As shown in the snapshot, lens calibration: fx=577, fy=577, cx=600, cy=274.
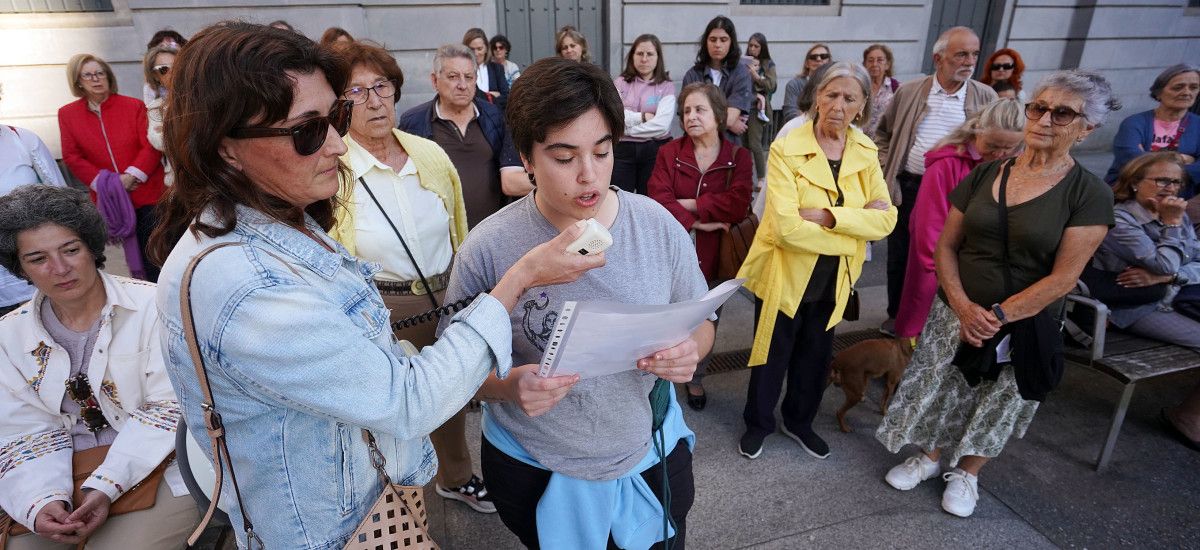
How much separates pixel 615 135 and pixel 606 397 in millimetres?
698

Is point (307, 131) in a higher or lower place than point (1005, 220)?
higher

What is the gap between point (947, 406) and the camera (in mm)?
2969

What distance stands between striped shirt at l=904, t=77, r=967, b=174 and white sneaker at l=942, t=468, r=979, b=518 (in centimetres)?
259

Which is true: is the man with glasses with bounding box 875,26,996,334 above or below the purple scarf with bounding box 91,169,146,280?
above

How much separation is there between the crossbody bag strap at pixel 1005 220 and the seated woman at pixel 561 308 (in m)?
1.68

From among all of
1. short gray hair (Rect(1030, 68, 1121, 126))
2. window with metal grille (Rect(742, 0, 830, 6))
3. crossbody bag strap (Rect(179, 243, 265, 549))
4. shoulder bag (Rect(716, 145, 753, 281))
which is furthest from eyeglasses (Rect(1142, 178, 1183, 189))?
window with metal grille (Rect(742, 0, 830, 6))

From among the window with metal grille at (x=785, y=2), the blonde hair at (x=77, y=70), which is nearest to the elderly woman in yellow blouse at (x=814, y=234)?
the blonde hair at (x=77, y=70)

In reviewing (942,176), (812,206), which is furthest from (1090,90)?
(942,176)

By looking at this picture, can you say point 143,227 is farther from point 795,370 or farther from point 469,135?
point 795,370

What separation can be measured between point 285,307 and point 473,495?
2.22 meters

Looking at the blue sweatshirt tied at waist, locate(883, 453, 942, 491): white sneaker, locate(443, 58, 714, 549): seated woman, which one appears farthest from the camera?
locate(883, 453, 942, 491): white sneaker

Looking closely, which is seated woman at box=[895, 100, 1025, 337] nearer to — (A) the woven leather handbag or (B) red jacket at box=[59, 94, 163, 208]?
(A) the woven leather handbag

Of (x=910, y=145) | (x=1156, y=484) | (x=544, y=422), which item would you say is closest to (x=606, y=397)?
(x=544, y=422)

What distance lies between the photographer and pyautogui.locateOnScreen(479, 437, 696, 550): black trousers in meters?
1.65
